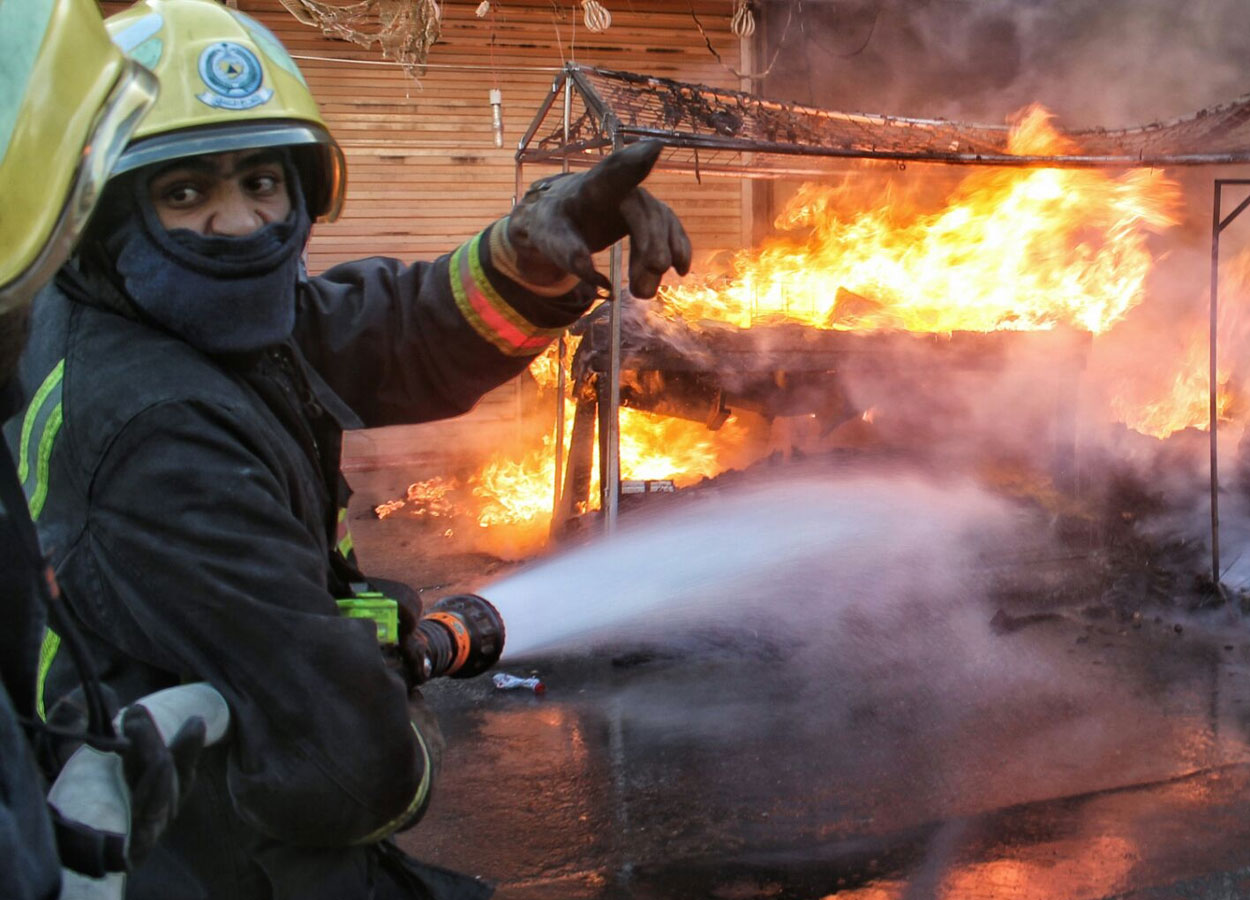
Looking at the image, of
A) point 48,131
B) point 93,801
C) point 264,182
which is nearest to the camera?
point 48,131

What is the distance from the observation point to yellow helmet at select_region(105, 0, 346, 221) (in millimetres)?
1699

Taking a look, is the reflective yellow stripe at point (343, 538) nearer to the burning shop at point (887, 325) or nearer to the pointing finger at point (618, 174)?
the pointing finger at point (618, 174)

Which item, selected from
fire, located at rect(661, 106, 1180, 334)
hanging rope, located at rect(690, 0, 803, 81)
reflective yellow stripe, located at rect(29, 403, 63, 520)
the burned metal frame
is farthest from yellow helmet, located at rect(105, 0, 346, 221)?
hanging rope, located at rect(690, 0, 803, 81)

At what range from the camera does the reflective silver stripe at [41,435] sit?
164 centimetres

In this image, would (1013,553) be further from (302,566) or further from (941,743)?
(302,566)

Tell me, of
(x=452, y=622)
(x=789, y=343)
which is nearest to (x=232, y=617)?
(x=452, y=622)

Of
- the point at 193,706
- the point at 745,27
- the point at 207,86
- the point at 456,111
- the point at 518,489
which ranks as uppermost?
the point at 745,27

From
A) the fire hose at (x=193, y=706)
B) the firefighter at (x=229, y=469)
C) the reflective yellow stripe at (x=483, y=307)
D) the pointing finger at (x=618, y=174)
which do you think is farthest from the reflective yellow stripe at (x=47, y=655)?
the pointing finger at (x=618, y=174)

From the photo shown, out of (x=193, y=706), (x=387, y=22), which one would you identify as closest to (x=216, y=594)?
(x=193, y=706)

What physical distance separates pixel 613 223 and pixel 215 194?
761 millimetres

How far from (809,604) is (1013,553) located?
153 centimetres

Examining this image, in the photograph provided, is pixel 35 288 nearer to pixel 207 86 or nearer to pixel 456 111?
pixel 207 86

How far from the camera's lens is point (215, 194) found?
1.79 meters

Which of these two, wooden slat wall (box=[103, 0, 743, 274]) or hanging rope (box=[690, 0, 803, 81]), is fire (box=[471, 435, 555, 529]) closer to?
wooden slat wall (box=[103, 0, 743, 274])
